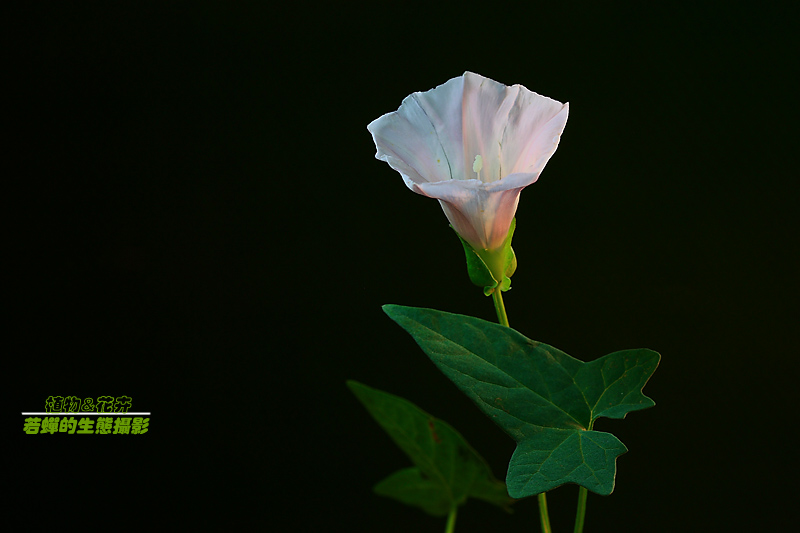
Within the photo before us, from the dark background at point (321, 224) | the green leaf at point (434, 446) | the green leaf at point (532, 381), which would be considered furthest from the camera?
the dark background at point (321, 224)

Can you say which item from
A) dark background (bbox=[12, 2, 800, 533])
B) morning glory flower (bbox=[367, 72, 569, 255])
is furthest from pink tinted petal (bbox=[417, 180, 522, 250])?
dark background (bbox=[12, 2, 800, 533])

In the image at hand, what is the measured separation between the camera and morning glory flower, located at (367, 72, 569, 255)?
568 millimetres

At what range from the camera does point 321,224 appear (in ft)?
4.46

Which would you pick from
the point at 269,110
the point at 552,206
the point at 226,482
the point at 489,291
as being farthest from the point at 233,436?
the point at 489,291

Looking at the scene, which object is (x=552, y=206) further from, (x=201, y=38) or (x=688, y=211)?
(x=201, y=38)

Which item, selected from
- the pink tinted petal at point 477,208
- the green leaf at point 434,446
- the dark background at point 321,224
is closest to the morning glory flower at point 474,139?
the pink tinted petal at point 477,208

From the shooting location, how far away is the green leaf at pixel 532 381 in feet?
1.70

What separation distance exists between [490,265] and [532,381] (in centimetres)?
10

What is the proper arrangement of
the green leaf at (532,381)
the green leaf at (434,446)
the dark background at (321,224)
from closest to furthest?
the green leaf at (532,381) → the green leaf at (434,446) → the dark background at (321,224)

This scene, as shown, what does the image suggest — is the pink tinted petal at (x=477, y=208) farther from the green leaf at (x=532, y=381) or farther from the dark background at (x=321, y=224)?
the dark background at (x=321, y=224)

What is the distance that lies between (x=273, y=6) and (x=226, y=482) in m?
0.91

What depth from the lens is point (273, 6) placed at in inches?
52.8

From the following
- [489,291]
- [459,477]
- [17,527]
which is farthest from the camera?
[17,527]

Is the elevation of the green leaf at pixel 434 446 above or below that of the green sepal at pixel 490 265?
below
